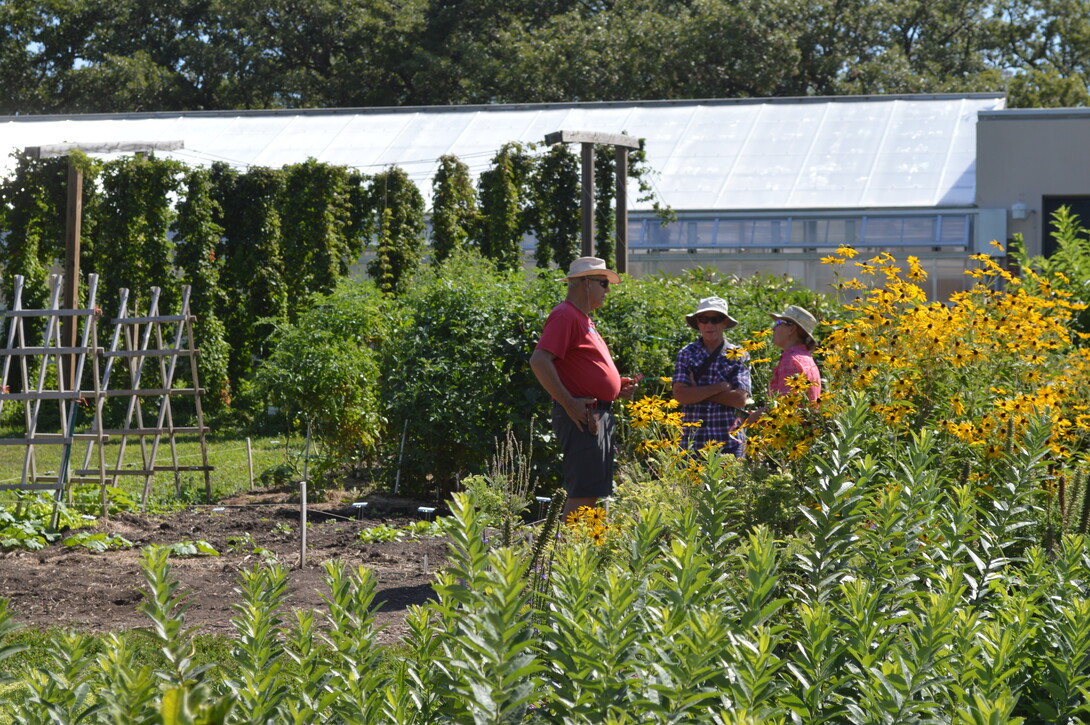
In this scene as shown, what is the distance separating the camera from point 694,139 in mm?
20328

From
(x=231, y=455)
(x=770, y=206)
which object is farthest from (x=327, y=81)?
(x=231, y=455)

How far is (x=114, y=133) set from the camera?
23875 millimetres

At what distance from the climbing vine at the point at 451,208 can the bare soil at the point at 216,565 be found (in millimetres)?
8294

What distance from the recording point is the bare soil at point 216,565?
5.92 m

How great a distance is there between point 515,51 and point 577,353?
26927 mm

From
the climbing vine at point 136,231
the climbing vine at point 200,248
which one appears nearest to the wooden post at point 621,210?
the climbing vine at point 200,248

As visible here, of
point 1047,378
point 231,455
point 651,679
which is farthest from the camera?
point 231,455

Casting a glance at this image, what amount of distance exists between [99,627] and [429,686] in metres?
4.25

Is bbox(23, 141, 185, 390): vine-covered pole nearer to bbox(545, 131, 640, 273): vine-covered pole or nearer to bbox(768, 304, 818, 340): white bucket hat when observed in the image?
bbox(545, 131, 640, 273): vine-covered pole

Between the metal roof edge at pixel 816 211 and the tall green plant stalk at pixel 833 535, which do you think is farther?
the metal roof edge at pixel 816 211

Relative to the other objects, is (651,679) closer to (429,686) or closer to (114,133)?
(429,686)

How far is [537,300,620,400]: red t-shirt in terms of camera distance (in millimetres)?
5992

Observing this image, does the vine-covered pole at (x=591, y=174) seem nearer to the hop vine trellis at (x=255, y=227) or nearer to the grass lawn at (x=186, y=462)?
the hop vine trellis at (x=255, y=227)

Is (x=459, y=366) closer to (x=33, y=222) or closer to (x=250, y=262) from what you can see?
(x=250, y=262)
